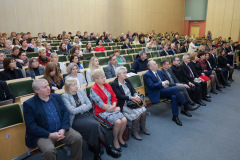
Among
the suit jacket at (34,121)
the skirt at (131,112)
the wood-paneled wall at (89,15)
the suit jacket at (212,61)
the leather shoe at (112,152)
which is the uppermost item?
the wood-paneled wall at (89,15)

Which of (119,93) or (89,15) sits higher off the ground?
(89,15)

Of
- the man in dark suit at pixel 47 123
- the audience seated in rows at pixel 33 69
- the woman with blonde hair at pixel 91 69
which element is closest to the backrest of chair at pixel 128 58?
the woman with blonde hair at pixel 91 69

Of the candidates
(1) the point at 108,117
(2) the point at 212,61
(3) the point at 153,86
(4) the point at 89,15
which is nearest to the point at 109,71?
(3) the point at 153,86

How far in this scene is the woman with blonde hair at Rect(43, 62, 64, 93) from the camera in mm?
3402

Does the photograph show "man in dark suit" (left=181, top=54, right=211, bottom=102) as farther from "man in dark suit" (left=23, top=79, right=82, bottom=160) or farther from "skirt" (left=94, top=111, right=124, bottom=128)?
"man in dark suit" (left=23, top=79, right=82, bottom=160)

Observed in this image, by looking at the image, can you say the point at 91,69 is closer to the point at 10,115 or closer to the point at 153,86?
the point at 153,86

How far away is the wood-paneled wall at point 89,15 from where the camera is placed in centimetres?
1051

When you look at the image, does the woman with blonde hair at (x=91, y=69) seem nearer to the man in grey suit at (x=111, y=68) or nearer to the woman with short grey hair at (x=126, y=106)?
the man in grey suit at (x=111, y=68)

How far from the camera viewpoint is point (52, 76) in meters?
3.54

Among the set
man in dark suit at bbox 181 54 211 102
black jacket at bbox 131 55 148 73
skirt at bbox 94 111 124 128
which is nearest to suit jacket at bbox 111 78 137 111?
skirt at bbox 94 111 124 128

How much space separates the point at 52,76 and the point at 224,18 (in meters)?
17.9

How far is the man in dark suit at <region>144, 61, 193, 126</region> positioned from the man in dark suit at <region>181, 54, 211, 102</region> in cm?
100

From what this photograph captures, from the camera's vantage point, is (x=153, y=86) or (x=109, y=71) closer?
(x=153, y=86)

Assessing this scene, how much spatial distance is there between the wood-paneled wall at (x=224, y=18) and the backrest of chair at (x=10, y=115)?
60.1 feet
